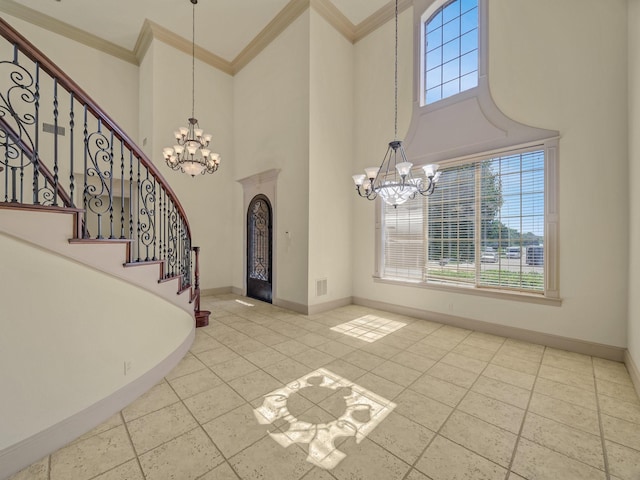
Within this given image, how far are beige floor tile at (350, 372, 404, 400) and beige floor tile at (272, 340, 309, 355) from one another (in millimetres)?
961

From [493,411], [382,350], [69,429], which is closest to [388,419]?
[493,411]

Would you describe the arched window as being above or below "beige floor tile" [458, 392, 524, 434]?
above

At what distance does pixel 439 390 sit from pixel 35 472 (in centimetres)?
294

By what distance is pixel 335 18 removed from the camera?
542cm

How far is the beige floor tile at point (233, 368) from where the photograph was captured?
9.22 ft

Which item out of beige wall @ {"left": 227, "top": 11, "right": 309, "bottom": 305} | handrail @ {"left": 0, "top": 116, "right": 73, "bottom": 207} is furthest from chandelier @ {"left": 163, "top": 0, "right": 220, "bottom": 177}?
handrail @ {"left": 0, "top": 116, "right": 73, "bottom": 207}

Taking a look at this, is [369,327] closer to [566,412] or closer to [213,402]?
[566,412]

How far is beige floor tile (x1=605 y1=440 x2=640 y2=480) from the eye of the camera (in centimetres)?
166

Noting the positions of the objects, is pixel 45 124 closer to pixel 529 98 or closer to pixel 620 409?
pixel 529 98

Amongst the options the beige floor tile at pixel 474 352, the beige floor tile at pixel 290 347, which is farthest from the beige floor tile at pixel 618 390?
the beige floor tile at pixel 290 347

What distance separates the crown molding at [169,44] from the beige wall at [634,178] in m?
7.31

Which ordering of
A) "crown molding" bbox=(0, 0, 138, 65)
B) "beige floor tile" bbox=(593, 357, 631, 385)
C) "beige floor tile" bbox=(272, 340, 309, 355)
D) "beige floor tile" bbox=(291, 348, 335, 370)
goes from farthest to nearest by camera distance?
"crown molding" bbox=(0, 0, 138, 65), "beige floor tile" bbox=(272, 340, 309, 355), "beige floor tile" bbox=(291, 348, 335, 370), "beige floor tile" bbox=(593, 357, 631, 385)

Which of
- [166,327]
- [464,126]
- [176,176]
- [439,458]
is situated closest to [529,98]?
[464,126]

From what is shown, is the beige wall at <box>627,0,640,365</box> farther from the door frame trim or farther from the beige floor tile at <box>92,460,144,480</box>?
the door frame trim
